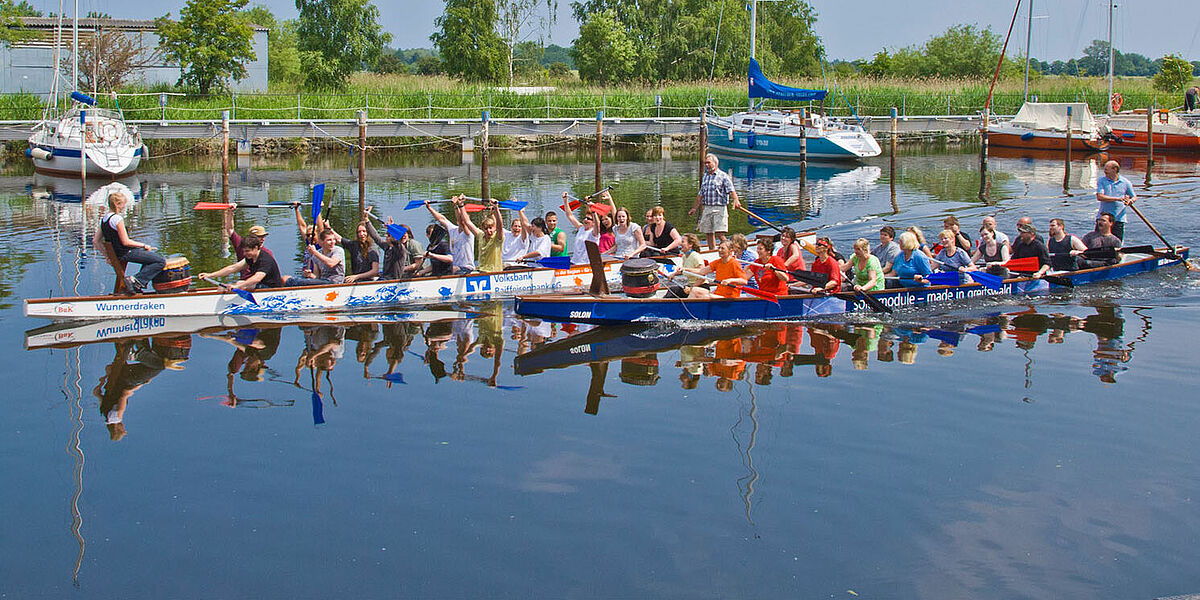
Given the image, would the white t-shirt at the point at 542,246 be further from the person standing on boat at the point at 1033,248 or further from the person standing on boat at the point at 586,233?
the person standing on boat at the point at 1033,248

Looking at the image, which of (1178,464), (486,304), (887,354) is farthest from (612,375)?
(1178,464)

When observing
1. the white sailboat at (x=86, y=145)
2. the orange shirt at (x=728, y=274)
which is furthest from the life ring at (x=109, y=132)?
the orange shirt at (x=728, y=274)

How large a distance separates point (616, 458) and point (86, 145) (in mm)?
31003

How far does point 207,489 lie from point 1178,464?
7952 mm

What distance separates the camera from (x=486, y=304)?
16.3 metres

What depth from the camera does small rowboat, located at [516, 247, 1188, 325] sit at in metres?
13.9

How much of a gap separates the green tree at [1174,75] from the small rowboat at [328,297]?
5276 centimetres

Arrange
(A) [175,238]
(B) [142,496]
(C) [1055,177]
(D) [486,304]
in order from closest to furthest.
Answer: (B) [142,496]
(D) [486,304]
(A) [175,238]
(C) [1055,177]

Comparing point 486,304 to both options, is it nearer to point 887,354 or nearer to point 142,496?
point 887,354

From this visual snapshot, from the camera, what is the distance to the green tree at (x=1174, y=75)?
59.4 meters

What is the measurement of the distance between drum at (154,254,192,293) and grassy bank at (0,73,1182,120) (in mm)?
28762

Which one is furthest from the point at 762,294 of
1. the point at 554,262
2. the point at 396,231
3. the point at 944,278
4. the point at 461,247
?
the point at 396,231

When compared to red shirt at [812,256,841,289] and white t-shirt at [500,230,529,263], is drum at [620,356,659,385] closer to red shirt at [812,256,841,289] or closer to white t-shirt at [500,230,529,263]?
red shirt at [812,256,841,289]

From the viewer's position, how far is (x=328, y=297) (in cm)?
1548
